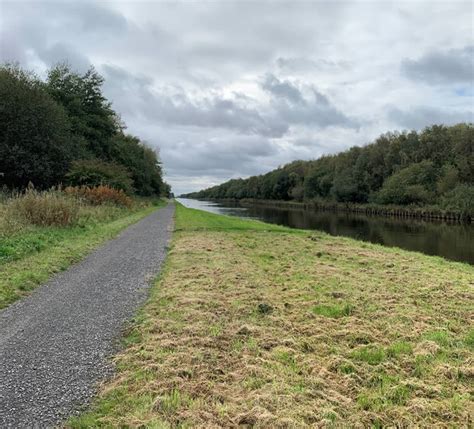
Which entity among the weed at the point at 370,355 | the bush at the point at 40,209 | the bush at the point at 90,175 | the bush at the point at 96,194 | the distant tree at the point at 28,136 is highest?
the distant tree at the point at 28,136

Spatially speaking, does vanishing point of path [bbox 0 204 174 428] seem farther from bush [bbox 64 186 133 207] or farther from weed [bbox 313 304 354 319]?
bush [bbox 64 186 133 207]

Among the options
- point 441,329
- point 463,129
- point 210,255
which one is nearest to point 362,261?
point 210,255

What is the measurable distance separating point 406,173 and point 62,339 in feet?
219

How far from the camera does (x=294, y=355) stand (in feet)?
14.8

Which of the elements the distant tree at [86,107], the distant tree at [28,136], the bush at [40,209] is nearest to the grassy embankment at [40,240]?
the bush at [40,209]

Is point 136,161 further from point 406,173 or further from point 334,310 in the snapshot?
point 334,310

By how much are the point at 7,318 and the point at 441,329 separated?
19.5ft

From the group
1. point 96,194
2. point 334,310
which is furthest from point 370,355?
point 96,194

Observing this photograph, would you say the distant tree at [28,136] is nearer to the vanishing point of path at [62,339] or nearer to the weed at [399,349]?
the vanishing point of path at [62,339]

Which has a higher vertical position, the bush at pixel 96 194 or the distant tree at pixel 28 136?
the distant tree at pixel 28 136

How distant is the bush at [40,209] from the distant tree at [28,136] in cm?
1909

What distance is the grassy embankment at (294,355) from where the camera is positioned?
134 inches

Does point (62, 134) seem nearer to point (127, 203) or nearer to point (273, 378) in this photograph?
point (127, 203)

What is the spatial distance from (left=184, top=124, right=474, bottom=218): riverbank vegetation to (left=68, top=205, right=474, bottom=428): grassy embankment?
46584mm
